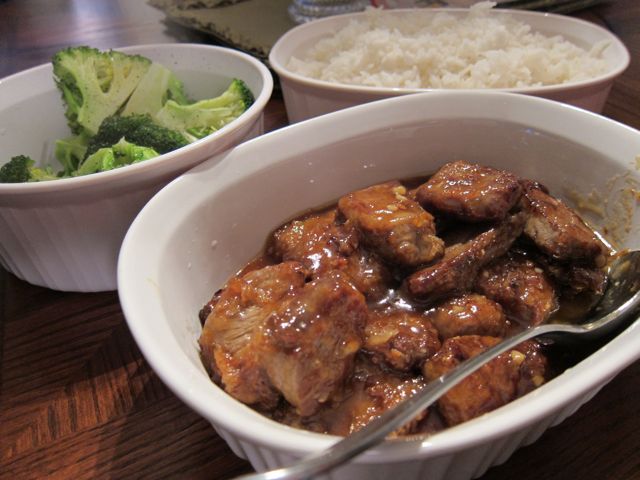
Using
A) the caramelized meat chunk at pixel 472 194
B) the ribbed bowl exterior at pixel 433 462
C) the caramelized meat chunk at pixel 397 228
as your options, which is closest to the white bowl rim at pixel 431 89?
the caramelized meat chunk at pixel 472 194

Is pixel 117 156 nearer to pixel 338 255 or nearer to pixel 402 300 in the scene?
pixel 338 255

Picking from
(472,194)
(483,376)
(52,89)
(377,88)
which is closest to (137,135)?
(52,89)

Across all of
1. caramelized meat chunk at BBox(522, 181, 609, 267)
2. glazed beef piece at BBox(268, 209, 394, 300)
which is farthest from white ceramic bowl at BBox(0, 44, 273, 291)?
caramelized meat chunk at BBox(522, 181, 609, 267)

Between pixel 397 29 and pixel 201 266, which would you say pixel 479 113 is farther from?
pixel 397 29

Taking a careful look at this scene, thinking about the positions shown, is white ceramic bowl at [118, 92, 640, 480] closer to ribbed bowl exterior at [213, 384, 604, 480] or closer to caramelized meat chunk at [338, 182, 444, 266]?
ribbed bowl exterior at [213, 384, 604, 480]

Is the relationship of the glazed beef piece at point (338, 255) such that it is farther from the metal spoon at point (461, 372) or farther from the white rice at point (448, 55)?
the white rice at point (448, 55)
